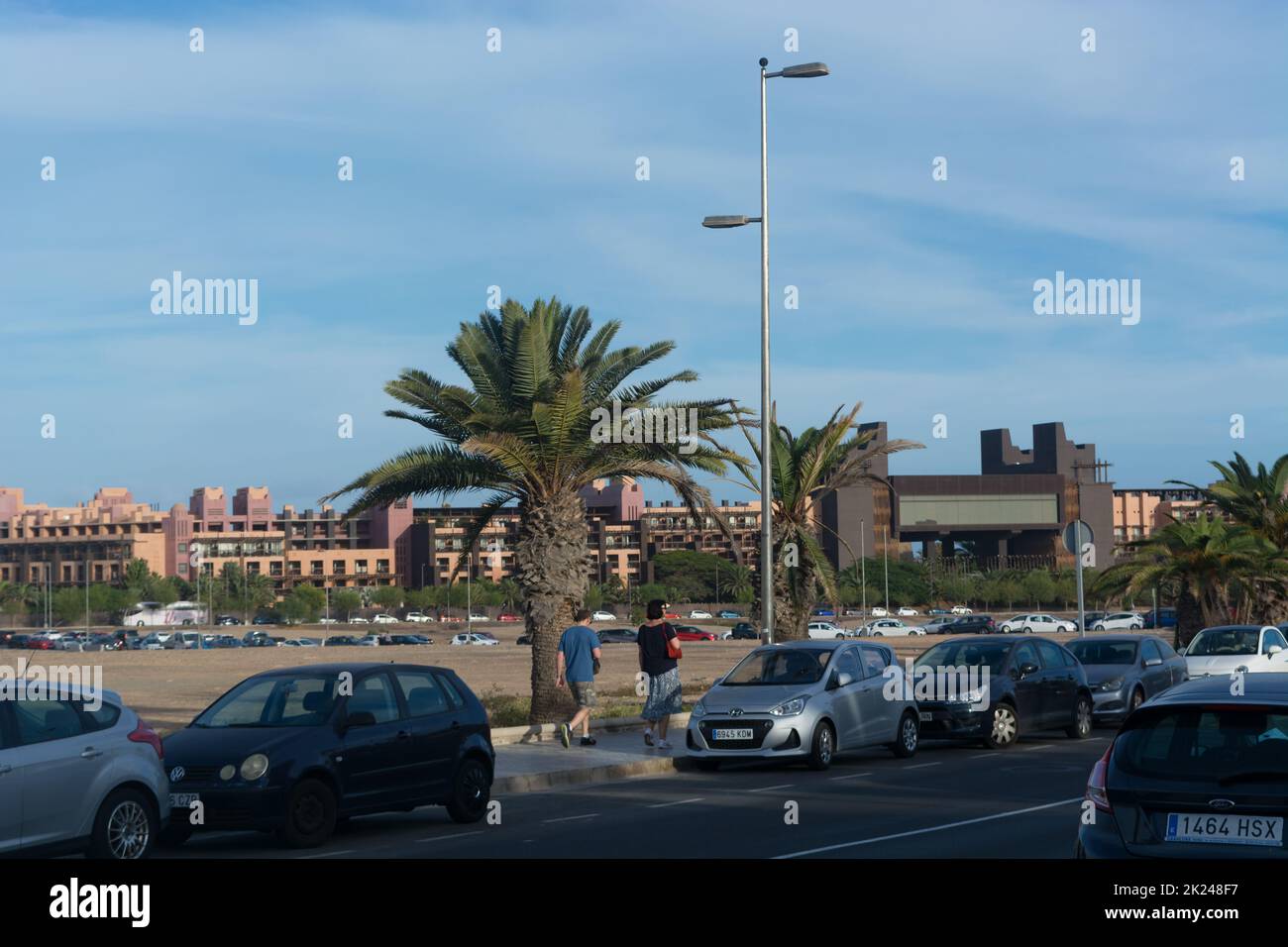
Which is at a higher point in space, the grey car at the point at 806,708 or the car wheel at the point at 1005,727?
the grey car at the point at 806,708

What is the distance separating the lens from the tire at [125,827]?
10766mm

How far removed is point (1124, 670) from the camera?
82.7 feet

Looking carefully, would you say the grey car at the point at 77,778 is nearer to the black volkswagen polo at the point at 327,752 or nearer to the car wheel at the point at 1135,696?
the black volkswagen polo at the point at 327,752

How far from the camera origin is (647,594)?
150m

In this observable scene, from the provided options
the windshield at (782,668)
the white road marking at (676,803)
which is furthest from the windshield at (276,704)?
the windshield at (782,668)

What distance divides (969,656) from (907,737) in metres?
2.57

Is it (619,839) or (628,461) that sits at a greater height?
(628,461)

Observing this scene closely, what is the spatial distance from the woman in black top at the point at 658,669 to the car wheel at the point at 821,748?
263 cm
